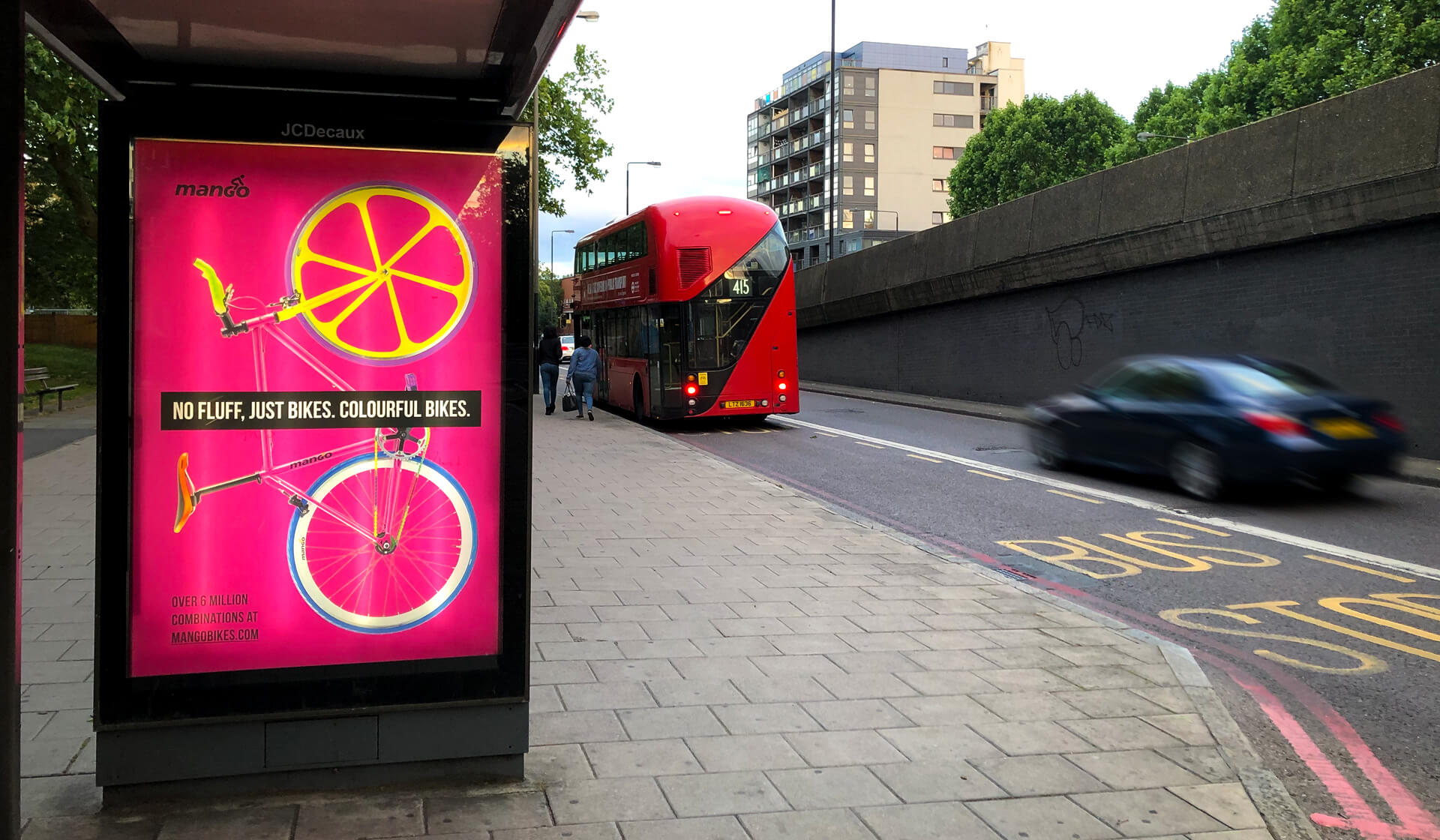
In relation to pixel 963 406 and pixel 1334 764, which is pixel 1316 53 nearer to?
pixel 963 406

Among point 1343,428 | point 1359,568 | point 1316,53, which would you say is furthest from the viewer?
point 1316,53

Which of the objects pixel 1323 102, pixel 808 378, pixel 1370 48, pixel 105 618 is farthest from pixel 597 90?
pixel 105 618

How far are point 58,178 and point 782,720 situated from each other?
24.8 metres

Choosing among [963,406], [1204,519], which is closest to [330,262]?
[1204,519]

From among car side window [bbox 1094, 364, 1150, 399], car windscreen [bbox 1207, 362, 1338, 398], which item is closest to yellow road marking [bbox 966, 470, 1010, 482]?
car side window [bbox 1094, 364, 1150, 399]

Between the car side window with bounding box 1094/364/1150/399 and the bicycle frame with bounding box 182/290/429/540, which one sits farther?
the car side window with bounding box 1094/364/1150/399

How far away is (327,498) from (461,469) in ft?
1.37

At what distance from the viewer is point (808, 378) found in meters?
35.5

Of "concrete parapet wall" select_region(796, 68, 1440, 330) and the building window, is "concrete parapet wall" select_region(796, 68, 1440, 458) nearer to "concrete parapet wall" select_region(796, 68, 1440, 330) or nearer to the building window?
"concrete parapet wall" select_region(796, 68, 1440, 330)

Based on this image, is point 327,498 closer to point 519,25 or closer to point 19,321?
point 19,321

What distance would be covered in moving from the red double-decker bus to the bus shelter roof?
1498 cm

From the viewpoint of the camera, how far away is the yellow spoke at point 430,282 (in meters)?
3.42

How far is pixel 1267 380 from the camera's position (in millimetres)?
10797

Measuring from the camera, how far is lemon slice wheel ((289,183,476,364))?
11.0 feet
